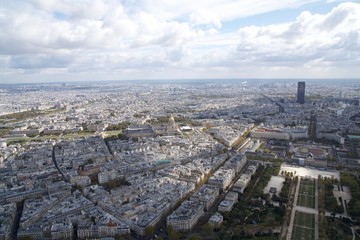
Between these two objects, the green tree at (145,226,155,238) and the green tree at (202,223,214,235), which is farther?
the green tree at (202,223,214,235)

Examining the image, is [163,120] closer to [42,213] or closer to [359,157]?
[359,157]

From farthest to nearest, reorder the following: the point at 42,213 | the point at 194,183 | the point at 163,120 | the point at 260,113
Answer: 1. the point at 260,113
2. the point at 163,120
3. the point at 194,183
4. the point at 42,213

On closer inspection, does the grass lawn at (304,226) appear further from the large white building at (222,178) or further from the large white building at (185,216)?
the large white building at (222,178)

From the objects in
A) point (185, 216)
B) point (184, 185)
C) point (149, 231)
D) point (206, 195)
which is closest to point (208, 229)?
point (185, 216)

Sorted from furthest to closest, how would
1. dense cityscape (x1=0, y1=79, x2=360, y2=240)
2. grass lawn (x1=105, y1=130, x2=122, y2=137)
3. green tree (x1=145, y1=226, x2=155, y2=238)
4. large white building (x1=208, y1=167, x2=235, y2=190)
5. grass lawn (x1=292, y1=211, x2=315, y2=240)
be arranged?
grass lawn (x1=105, y1=130, x2=122, y2=137) < large white building (x1=208, y1=167, x2=235, y2=190) < dense cityscape (x1=0, y1=79, x2=360, y2=240) < green tree (x1=145, y1=226, x2=155, y2=238) < grass lawn (x1=292, y1=211, x2=315, y2=240)

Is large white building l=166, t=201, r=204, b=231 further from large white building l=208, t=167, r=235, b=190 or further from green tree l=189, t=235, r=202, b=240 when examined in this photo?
large white building l=208, t=167, r=235, b=190

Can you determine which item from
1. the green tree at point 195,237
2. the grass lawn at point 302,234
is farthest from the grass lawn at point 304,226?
the green tree at point 195,237

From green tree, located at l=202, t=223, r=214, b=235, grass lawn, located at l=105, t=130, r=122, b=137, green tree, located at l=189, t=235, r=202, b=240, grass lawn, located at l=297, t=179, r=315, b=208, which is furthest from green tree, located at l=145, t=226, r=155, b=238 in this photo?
grass lawn, located at l=105, t=130, r=122, b=137

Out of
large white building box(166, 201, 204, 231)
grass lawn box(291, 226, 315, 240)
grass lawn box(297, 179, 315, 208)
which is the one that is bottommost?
grass lawn box(291, 226, 315, 240)

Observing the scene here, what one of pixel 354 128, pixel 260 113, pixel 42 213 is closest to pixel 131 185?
pixel 42 213

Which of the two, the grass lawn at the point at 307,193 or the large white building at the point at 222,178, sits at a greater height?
the large white building at the point at 222,178

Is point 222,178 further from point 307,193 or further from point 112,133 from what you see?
point 112,133
